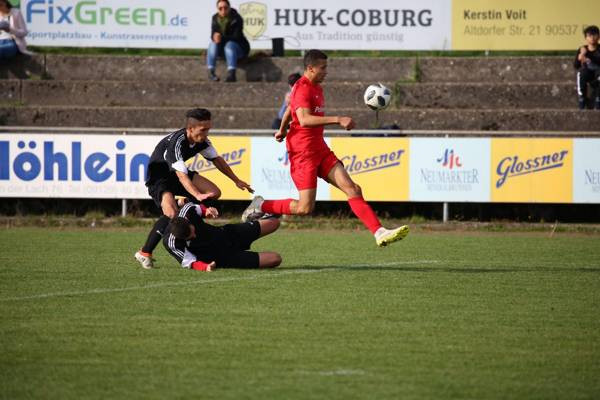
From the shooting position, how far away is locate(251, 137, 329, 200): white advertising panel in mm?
17594

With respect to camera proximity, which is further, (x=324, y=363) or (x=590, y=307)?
(x=590, y=307)

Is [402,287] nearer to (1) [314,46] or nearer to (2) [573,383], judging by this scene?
(2) [573,383]

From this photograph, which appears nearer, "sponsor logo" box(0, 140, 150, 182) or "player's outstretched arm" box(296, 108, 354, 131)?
"player's outstretched arm" box(296, 108, 354, 131)

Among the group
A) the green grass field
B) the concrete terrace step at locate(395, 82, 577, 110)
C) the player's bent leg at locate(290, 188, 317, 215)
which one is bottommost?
the green grass field

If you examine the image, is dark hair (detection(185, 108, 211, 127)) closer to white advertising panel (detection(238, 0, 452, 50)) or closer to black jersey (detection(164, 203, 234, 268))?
black jersey (detection(164, 203, 234, 268))

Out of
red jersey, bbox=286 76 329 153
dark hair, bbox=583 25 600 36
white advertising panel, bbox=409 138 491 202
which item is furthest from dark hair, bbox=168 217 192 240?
dark hair, bbox=583 25 600 36

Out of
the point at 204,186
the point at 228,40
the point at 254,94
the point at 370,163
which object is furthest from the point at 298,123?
the point at 228,40

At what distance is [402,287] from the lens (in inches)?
393

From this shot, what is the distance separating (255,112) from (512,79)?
5.71 m

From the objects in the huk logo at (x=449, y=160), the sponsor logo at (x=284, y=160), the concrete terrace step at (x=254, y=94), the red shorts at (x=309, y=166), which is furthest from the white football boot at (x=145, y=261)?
the concrete terrace step at (x=254, y=94)

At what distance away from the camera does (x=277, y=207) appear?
11.5m

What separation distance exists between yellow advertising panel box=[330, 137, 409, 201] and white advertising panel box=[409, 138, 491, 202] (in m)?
0.17

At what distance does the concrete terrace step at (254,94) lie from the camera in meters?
21.3

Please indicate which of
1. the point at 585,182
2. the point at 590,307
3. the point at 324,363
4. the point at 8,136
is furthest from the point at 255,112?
the point at 324,363
